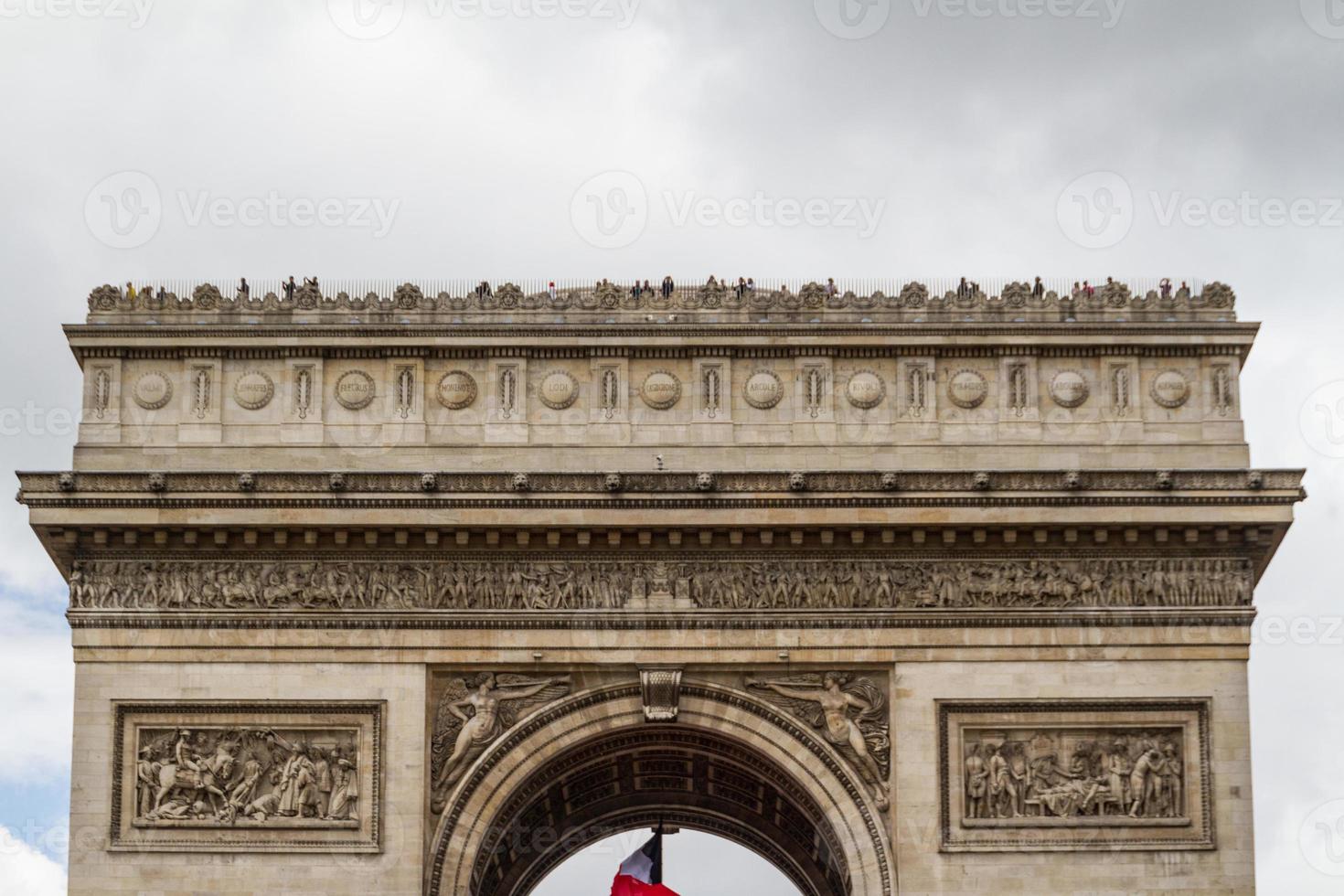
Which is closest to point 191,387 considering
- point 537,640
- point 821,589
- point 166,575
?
point 166,575

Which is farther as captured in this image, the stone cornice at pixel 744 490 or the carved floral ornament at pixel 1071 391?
the carved floral ornament at pixel 1071 391

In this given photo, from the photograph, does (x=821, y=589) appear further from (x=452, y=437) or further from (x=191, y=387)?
(x=191, y=387)

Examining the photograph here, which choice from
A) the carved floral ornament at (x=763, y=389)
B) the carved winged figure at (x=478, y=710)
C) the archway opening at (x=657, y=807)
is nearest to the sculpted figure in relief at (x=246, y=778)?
the carved winged figure at (x=478, y=710)

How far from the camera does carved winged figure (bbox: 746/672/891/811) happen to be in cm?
4438

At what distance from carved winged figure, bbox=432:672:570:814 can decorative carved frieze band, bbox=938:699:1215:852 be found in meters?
6.13

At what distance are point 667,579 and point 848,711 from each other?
3.38 metres

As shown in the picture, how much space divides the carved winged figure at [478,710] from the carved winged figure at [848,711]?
3.38 meters

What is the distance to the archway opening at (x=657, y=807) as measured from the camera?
45.5 meters

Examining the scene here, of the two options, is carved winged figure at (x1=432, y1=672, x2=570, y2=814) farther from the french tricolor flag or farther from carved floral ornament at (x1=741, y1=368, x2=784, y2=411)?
the french tricolor flag

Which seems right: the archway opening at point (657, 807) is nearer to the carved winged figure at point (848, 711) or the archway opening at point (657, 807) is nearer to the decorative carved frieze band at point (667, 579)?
the carved winged figure at point (848, 711)

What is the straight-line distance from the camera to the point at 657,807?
2007 inches

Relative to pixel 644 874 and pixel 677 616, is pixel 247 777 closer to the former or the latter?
pixel 677 616

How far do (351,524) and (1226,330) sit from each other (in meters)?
13.8

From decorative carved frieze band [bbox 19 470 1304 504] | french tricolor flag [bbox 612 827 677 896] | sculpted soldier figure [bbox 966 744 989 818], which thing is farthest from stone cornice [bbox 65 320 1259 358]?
french tricolor flag [bbox 612 827 677 896]
